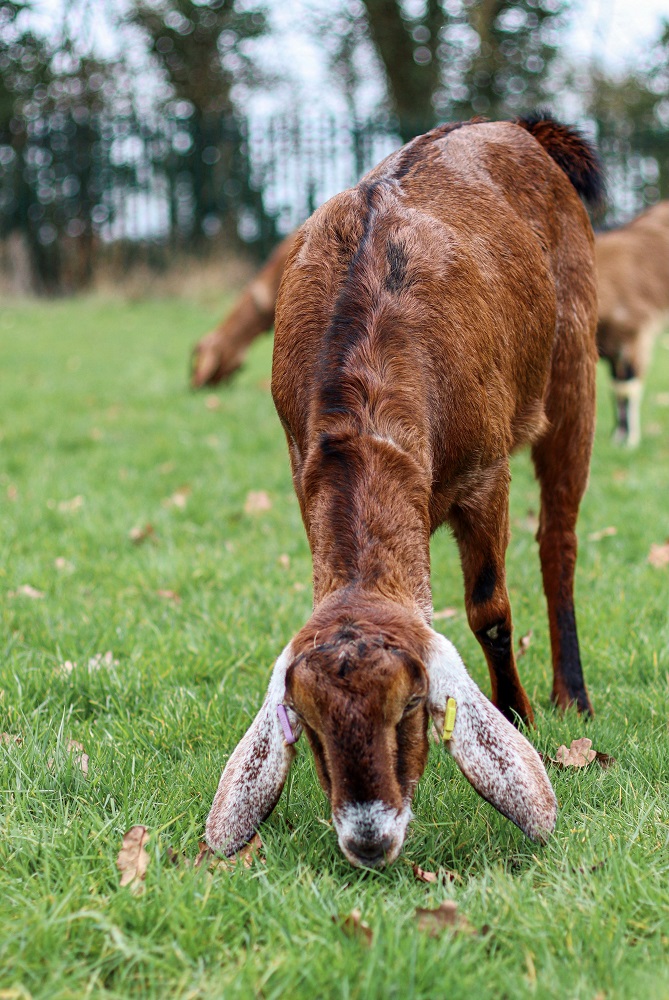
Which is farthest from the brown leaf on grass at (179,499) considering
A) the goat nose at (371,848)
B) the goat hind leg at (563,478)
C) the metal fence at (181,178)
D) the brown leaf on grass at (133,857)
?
the metal fence at (181,178)

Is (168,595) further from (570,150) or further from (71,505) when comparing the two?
(570,150)

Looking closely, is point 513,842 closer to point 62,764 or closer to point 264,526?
point 62,764

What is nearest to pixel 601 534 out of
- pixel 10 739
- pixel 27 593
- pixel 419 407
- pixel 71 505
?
pixel 419 407

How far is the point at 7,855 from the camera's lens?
8.55 ft

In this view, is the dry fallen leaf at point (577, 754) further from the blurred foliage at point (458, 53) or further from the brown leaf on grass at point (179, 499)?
the blurred foliage at point (458, 53)

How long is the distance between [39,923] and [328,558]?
43.7 inches

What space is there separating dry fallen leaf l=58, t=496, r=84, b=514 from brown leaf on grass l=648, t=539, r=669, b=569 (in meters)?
3.25

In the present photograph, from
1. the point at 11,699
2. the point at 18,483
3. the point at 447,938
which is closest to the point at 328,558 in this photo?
the point at 447,938

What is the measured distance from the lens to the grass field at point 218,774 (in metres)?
2.15

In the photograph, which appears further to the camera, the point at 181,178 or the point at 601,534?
the point at 181,178

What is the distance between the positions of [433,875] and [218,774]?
79 cm

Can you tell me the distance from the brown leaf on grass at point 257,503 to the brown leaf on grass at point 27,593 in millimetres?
1583

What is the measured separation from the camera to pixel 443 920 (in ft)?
7.36

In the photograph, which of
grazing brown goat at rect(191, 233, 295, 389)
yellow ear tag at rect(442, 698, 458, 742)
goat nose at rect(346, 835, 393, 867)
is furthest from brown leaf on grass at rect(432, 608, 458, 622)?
grazing brown goat at rect(191, 233, 295, 389)
